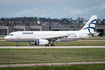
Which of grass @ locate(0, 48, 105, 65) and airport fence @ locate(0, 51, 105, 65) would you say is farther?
grass @ locate(0, 48, 105, 65)

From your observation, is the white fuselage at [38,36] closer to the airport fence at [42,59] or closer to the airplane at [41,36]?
the airplane at [41,36]

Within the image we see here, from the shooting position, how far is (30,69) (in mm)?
17453

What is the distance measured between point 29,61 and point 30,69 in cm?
338

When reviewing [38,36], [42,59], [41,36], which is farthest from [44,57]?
[41,36]

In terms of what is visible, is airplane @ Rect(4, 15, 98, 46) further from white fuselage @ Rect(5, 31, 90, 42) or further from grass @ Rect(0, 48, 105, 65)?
grass @ Rect(0, 48, 105, 65)

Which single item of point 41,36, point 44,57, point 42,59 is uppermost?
point 41,36

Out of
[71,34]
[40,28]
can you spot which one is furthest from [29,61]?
[40,28]

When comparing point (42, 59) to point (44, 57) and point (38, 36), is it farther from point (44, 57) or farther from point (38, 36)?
point (38, 36)

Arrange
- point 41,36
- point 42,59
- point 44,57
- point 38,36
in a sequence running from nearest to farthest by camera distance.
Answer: point 42,59 < point 44,57 < point 38,36 < point 41,36

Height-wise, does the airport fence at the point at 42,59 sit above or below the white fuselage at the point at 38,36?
below

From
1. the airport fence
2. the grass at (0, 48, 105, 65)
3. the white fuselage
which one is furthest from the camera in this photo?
the white fuselage

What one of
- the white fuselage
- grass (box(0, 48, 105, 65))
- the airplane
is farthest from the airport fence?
the white fuselage

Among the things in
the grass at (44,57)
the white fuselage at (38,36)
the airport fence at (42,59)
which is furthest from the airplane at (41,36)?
the airport fence at (42,59)

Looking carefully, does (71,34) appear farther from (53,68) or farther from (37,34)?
(53,68)
